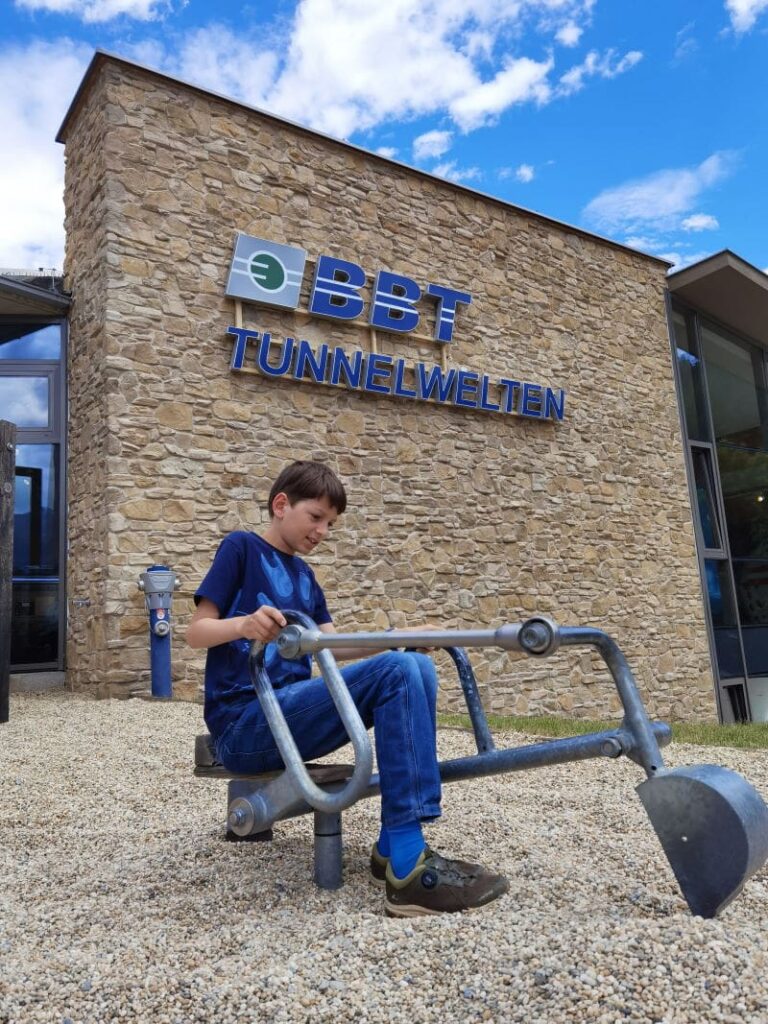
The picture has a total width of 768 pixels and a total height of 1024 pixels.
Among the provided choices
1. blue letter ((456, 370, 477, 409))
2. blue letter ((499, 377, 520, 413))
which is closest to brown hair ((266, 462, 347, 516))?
blue letter ((456, 370, 477, 409))

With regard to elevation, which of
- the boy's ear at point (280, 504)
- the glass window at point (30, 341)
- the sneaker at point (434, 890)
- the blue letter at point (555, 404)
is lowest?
the sneaker at point (434, 890)

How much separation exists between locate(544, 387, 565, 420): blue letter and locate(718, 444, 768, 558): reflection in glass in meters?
3.97

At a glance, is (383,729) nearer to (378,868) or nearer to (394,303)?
(378,868)

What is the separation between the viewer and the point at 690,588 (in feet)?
38.4

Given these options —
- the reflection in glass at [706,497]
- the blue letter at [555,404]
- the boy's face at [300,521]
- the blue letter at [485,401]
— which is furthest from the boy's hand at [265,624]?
the reflection in glass at [706,497]

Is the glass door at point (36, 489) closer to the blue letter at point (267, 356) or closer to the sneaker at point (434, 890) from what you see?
the blue letter at point (267, 356)

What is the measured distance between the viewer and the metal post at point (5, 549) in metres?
5.91

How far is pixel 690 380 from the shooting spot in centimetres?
1305

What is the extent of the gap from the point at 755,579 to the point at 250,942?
12.7m

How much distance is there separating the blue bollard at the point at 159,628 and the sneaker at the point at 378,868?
17.1 feet

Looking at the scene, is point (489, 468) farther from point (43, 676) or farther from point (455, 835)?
point (455, 835)

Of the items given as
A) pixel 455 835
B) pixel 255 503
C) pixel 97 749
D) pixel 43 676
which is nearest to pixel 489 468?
pixel 255 503

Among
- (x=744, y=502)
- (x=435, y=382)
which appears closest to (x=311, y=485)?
(x=435, y=382)

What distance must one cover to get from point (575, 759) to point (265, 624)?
0.78 metres
